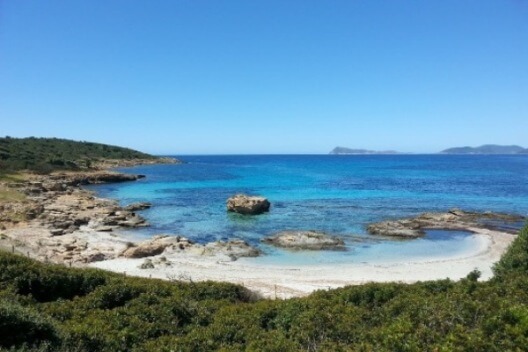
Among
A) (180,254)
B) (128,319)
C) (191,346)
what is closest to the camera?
(191,346)

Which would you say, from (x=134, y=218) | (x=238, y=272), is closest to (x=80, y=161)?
(x=134, y=218)

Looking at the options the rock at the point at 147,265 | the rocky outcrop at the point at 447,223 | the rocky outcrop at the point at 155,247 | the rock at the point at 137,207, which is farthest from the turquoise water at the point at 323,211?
the rock at the point at 147,265

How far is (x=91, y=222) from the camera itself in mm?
40781

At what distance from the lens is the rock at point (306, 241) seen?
107ft

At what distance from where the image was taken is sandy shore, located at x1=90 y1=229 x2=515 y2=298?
2342 cm

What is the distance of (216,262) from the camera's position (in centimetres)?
2812

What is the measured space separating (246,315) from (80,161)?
106621mm

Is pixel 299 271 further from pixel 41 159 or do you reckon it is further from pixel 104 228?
pixel 41 159

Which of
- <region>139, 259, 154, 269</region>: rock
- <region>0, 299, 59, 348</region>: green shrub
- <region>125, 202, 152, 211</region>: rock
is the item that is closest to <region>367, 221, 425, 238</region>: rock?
<region>139, 259, 154, 269</region>: rock

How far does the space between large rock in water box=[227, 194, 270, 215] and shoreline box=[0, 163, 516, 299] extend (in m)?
13.9

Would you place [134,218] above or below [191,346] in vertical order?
below

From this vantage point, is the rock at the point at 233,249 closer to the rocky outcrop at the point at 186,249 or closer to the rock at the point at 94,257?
the rocky outcrop at the point at 186,249

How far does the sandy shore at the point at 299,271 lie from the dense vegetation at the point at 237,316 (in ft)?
31.2

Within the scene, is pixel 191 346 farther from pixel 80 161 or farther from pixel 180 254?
pixel 80 161
